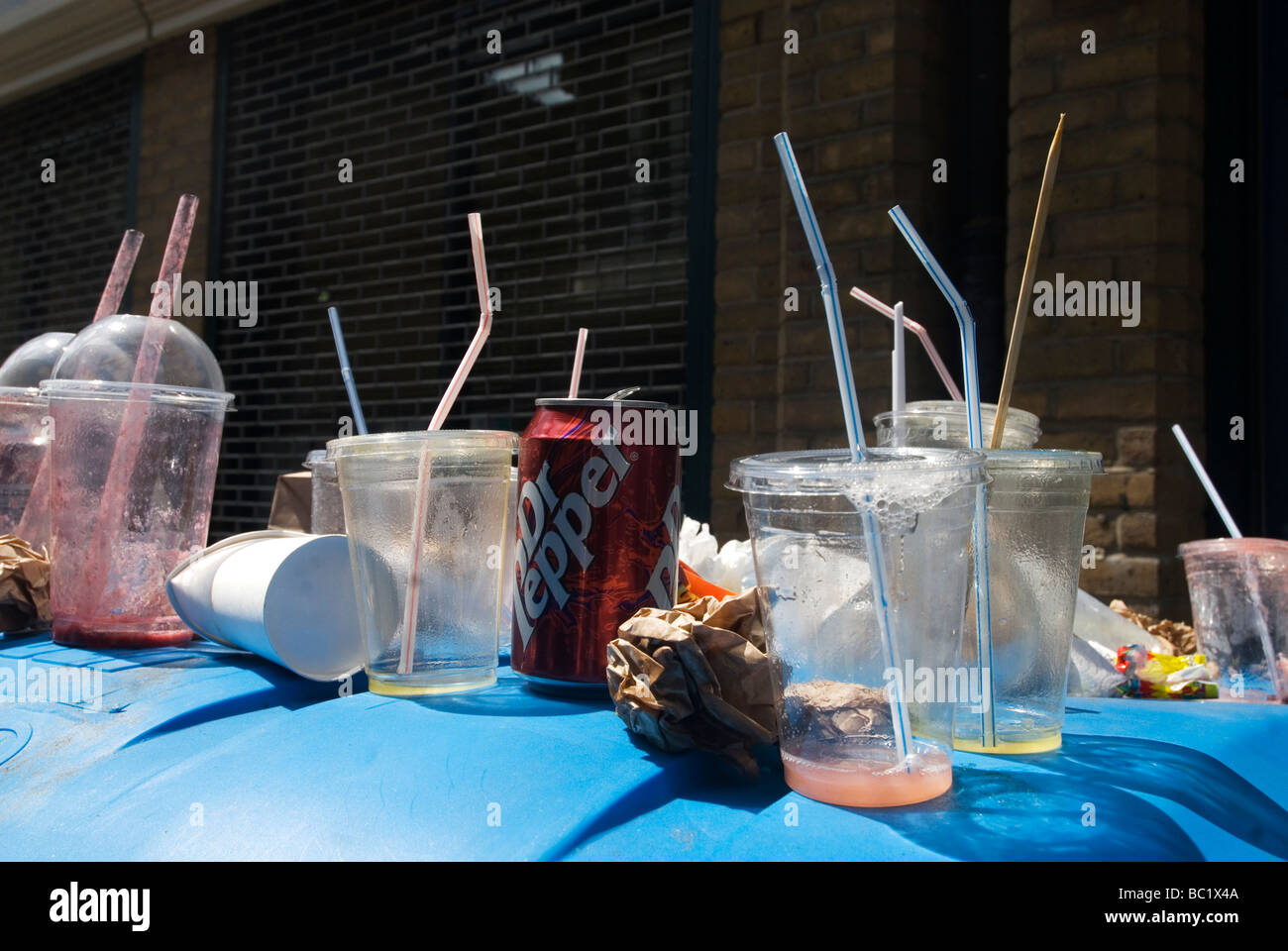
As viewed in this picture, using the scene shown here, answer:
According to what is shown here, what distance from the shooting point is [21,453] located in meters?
1.82

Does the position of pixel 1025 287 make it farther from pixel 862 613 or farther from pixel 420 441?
pixel 420 441

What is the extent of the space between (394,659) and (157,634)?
0.58 meters

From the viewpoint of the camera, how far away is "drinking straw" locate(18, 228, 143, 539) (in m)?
1.61

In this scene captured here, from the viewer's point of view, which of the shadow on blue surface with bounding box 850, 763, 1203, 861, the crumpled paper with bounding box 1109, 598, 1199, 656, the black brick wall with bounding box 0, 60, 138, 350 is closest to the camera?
the shadow on blue surface with bounding box 850, 763, 1203, 861

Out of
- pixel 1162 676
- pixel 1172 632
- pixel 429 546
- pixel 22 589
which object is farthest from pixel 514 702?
pixel 1172 632

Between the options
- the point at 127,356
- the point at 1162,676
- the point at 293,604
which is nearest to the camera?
the point at 293,604

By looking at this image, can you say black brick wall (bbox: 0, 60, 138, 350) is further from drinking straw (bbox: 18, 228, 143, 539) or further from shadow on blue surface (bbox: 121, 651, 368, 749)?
shadow on blue surface (bbox: 121, 651, 368, 749)

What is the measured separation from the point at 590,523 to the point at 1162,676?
88 cm

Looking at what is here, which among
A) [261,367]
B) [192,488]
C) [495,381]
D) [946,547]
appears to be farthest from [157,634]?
[261,367]

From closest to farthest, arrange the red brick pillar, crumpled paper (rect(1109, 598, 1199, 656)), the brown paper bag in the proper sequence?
crumpled paper (rect(1109, 598, 1199, 656)), the brown paper bag, the red brick pillar

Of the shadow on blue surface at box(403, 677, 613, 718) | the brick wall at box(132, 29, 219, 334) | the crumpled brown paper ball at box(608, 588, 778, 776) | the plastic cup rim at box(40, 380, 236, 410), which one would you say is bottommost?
the shadow on blue surface at box(403, 677, 613, 718)

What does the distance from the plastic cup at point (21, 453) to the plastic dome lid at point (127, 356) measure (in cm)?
32

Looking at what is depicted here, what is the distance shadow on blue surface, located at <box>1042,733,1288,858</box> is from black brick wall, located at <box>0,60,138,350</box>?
604 centimetres

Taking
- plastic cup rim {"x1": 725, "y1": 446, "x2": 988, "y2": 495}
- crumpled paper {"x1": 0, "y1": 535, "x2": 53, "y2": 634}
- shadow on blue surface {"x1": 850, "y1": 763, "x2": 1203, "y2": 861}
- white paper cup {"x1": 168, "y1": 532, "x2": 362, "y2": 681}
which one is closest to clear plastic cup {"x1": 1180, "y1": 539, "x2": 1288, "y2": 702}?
shadow on blue surface {"x1": 850, "y1": 763, "x2": 1203, "y2": 861}
